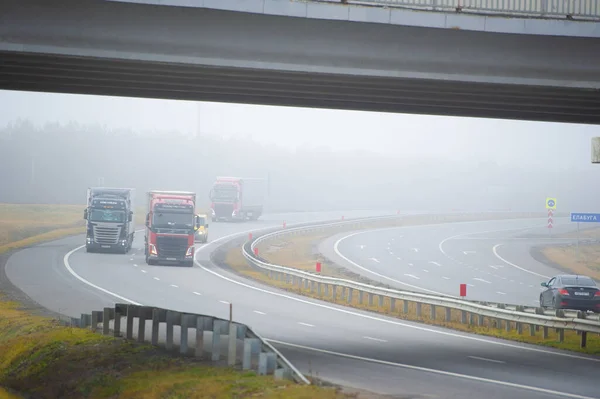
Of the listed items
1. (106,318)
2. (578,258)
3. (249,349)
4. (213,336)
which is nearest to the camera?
(249,349)

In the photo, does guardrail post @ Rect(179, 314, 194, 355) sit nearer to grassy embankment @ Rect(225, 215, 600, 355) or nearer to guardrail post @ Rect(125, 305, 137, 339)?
guardrail post @ Rect(125, 305, 137, 339)

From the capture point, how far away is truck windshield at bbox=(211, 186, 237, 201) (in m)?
86.8

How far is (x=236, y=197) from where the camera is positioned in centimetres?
8969

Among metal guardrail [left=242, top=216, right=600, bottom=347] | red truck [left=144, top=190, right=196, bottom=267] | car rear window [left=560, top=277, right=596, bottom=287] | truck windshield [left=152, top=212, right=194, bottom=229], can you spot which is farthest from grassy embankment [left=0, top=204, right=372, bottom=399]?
red truck [left=144, top=190, right=196, bottom=267]

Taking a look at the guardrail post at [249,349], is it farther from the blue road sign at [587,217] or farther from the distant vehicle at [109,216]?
the blue road sign at [587,217]

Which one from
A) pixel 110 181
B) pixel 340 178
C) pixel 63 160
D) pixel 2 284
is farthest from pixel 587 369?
pixel 340 178

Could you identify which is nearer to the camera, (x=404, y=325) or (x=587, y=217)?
(x=404, y=325)

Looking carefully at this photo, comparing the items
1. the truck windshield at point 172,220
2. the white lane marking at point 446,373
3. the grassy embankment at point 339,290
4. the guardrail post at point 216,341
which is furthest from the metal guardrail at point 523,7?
the truck windshield at point 172,220

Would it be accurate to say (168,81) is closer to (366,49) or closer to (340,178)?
(366,49)

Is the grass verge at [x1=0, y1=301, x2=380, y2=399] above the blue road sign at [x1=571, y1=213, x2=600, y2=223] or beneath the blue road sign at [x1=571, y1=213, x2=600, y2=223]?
beneath

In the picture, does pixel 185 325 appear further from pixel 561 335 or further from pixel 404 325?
pixel 404 325

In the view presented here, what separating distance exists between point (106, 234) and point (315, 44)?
41262mm

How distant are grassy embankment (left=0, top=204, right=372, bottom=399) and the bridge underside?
5848 millimetres

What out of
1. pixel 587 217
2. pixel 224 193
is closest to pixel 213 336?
pixel 587 217
